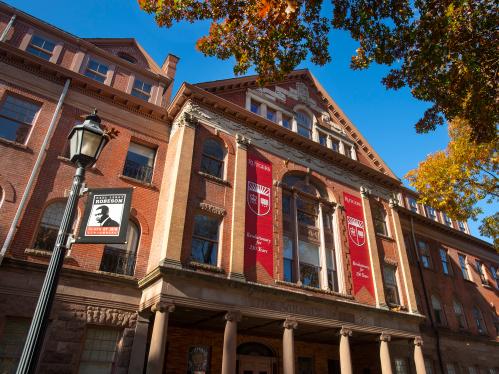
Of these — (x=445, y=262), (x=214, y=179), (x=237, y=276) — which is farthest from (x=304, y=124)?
(x=445, y=262)

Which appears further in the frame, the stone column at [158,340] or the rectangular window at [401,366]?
the rectangular window at [401,366]

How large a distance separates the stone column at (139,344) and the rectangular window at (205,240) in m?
2.99

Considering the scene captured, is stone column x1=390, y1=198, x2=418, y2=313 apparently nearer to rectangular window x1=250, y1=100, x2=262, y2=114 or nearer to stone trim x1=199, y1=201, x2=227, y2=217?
rectangular window x1=250, y1=100, x2=262, y2=114

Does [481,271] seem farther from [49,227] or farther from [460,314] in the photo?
[49,227]

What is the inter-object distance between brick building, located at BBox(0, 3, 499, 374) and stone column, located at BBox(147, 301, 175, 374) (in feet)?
0.23

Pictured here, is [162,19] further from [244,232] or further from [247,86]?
[247,86]

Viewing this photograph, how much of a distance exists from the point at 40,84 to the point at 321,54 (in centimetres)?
1311

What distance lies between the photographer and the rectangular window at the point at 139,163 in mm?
17391

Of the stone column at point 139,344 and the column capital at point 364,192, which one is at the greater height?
the column capital at point 364,192

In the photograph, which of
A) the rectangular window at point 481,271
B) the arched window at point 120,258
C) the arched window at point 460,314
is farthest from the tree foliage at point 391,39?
the rectangular window at point 481,271

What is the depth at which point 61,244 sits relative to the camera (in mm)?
5746

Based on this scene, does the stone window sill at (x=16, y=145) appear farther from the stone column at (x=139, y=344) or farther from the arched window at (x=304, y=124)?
the arched window at (x=304, y=124)

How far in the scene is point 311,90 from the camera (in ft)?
87.3

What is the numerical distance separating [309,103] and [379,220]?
913 centimetres
